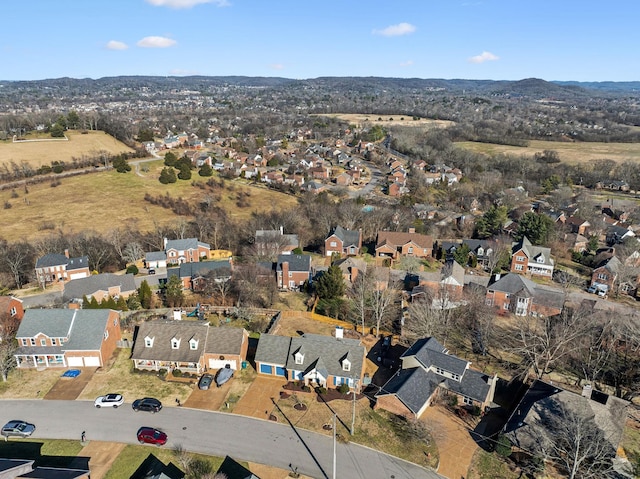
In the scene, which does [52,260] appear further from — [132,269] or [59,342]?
[59,342]

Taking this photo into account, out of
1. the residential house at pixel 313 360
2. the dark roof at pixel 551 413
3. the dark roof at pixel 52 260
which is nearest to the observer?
the dark roof at pixel 551 413

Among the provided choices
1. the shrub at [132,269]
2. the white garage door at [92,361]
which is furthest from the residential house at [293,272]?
the white garage door at [92,361]

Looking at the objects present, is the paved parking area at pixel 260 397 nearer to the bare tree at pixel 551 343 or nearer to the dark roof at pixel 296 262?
the bare tree at pixel 551 343

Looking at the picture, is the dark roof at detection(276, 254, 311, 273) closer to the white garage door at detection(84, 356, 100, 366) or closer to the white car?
the white garage door at detection(84, 356, 100, 366)

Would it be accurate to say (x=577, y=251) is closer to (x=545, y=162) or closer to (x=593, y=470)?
(x=593, y=470)

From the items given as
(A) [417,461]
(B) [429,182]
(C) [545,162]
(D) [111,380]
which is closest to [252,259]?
(D) [111,380]

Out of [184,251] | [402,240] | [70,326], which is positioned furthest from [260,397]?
[402,240]
